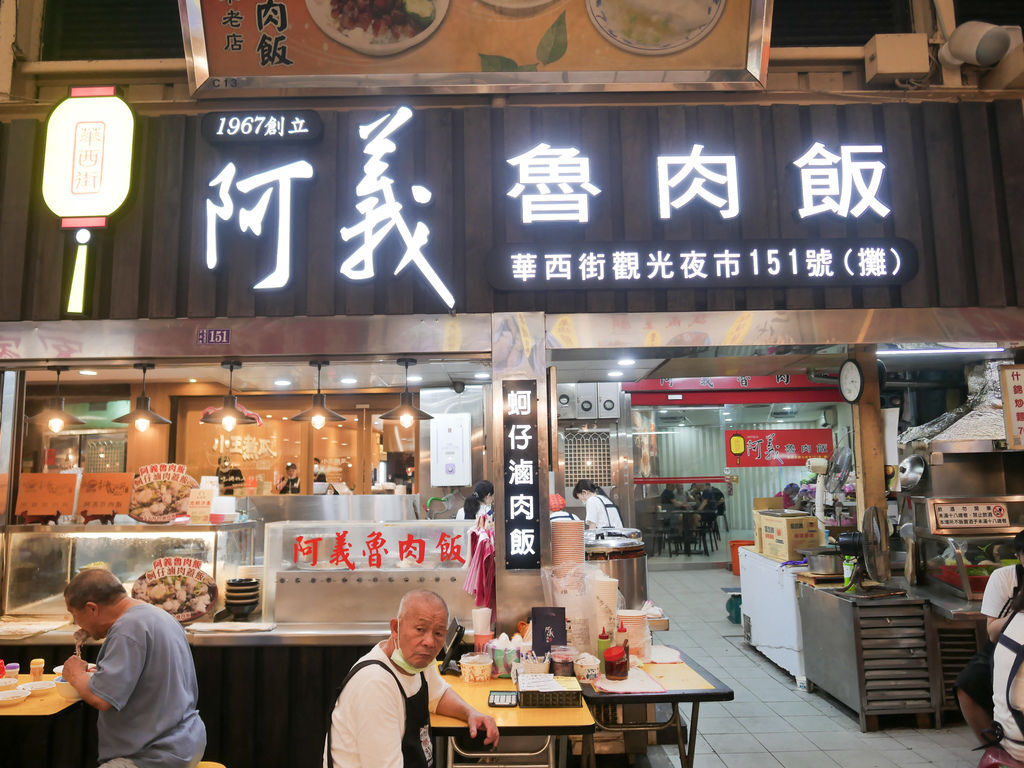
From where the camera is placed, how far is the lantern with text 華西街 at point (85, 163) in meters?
4.85

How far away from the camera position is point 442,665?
4016 millimetres

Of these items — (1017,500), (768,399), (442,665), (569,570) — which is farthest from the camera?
(768,399)

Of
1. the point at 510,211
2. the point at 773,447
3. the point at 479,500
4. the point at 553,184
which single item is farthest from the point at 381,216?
the point at 773,447

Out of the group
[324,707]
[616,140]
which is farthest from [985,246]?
[324,707]

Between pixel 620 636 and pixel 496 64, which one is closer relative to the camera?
pixel 620 636

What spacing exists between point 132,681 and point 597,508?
658cm

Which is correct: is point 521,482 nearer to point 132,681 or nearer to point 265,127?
point 132,681

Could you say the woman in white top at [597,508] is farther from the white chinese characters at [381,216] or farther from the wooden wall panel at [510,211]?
the white chinese characters at [381,216]

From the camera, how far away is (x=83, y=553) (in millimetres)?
5094

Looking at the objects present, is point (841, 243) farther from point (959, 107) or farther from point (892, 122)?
point (959, 107)

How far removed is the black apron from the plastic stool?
278cm

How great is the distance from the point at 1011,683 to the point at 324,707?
385 cm

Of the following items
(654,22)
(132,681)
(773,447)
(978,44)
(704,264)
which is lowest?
(132,681)

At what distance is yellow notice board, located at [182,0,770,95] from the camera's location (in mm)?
5039
